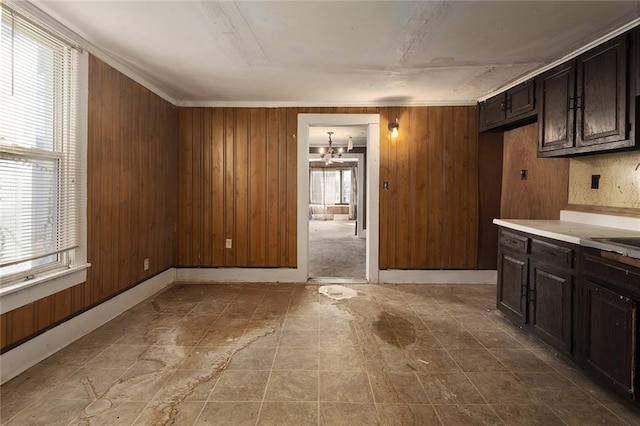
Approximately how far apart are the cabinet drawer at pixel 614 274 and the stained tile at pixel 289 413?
1.90 m

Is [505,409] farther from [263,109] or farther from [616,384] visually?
[263,109]

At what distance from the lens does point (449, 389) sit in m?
2.01

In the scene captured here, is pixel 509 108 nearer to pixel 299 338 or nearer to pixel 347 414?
pixel 299 338

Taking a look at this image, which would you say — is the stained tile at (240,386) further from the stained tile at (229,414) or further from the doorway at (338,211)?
the doorway at (338,211)

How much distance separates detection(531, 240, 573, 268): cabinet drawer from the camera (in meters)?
2.28

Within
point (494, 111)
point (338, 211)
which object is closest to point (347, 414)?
point (494, 111)

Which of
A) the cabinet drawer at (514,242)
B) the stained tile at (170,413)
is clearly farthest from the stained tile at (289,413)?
the cabinet drawer at (514,242)

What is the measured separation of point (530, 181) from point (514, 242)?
4.25ft

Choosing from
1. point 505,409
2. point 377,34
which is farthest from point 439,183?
point 505,409

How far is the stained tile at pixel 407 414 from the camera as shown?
5.65 ft

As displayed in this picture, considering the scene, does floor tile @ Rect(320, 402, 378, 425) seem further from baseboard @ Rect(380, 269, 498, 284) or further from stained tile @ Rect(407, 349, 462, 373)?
baseboard @ Rect(380, 269, 498, 284)

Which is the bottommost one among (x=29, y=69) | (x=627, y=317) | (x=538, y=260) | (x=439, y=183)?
(x=627, y=317)

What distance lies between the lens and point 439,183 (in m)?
4.35

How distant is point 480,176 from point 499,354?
8.38ft
